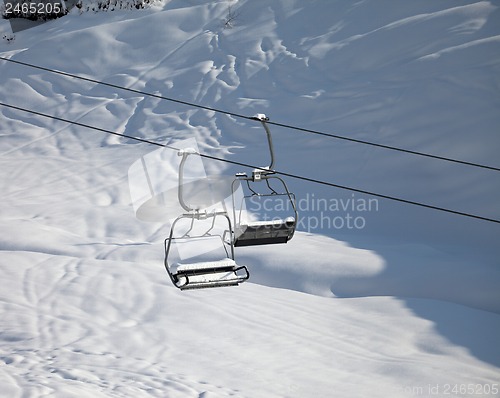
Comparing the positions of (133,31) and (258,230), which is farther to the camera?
(133,31)

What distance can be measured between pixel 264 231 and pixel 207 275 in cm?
71

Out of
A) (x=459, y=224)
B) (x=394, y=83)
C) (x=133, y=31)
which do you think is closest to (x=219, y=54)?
(x=133, y=31)

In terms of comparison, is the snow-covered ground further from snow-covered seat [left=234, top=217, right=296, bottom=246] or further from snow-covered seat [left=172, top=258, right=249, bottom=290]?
snow-covered seat [left=234, top=217, right=296, bottom=246]

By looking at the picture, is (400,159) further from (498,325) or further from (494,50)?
(498,325)

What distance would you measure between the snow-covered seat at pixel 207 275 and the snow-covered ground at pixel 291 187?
3123mm

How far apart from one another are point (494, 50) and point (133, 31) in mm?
10863

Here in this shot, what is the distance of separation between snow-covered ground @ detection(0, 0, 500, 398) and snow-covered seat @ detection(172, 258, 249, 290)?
312 centimetres

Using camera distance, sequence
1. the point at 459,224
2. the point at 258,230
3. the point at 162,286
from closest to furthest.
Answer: the point at 258,230 < the point at 162,286 < the point at 459,224

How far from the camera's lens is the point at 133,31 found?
23391mm
